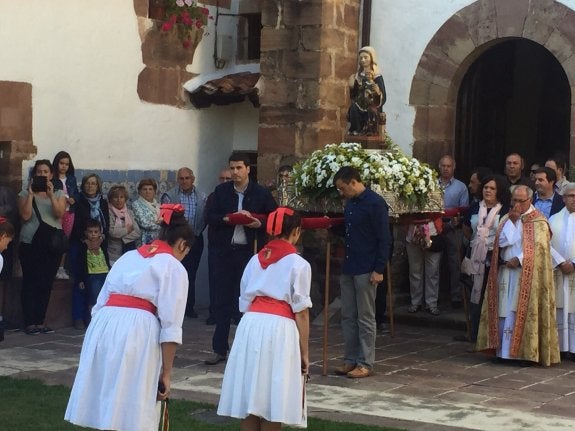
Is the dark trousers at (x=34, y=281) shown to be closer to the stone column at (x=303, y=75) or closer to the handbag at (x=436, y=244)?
the stone column at (x=303, y=75)

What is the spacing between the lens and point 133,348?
6371mm

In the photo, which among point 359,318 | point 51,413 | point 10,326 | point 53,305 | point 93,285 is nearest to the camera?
point 51,413

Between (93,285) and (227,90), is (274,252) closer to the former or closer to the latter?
(93,285)

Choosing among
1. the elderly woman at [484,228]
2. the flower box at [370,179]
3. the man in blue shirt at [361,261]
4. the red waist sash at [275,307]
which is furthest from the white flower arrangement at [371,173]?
the red waist sash at [275,307]

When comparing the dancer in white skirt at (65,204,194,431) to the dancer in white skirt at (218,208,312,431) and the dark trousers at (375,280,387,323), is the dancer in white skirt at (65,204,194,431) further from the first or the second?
the dark trousers at (375,280,387,323)

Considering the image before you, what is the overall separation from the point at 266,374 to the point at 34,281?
19.9 feet

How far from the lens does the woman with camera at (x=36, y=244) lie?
40.5 ft

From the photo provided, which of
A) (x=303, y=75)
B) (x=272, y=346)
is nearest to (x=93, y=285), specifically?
(x=303, y=75)

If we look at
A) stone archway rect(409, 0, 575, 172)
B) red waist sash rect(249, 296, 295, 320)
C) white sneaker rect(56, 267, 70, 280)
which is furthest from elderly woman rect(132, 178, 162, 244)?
red waist sash rect(249, 296, 295, 320)

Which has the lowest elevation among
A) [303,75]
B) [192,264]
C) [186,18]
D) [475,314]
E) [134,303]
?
[475,314]

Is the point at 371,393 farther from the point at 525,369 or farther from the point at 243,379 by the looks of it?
the point at 243,379

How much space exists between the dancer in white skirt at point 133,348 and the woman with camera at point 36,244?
6023mm

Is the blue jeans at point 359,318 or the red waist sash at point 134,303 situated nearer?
the red waist sash at point 134,303

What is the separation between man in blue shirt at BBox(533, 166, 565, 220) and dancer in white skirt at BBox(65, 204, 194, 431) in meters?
5.61
